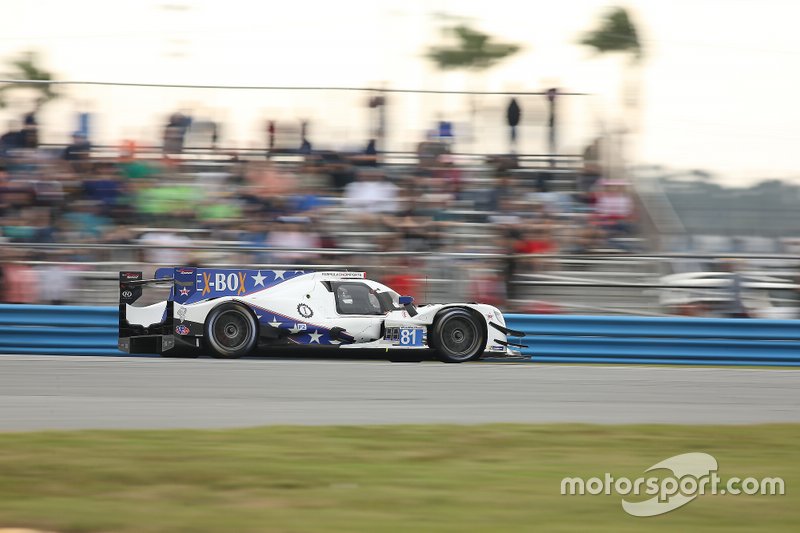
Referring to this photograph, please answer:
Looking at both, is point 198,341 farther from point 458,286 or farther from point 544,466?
point 544,466

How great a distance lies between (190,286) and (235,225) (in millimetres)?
2153

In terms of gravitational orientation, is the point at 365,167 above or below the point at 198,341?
above

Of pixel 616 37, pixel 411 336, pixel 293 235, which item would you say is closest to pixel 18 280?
pixel 293 235

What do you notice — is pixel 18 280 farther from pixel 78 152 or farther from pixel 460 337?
pixel 460 337

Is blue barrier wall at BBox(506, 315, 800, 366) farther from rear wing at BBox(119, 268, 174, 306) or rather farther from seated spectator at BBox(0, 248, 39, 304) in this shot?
seated spectator at BBox(0, 248, 39, 304)

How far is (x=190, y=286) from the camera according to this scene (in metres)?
12.6

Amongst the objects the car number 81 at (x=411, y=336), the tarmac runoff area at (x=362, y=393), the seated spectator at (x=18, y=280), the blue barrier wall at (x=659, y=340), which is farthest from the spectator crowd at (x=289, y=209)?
the tarmac runoff area at (x=362, y=393)

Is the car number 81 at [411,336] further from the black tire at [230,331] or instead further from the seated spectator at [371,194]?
the seated spectator at [371,194]

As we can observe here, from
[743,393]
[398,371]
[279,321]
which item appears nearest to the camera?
[743,393]

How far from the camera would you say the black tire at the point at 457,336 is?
12.5 m

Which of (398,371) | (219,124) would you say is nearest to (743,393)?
(398,371)

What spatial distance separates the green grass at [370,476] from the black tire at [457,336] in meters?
4.84

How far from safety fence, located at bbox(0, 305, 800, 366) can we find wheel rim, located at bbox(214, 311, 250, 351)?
1531mm

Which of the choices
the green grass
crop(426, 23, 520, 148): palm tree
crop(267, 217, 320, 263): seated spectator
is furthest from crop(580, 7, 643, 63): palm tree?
the green grass
